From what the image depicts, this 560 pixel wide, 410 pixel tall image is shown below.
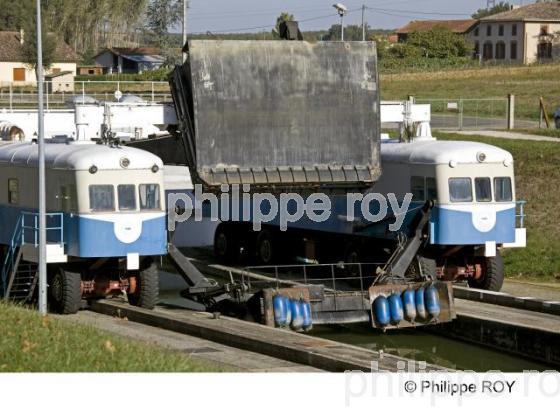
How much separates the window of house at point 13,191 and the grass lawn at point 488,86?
34.9 metres

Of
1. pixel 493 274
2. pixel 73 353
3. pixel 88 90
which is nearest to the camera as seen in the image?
pixel 73 353

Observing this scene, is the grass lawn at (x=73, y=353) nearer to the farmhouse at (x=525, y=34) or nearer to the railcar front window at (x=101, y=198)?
the railcar front window at (x=101, y=198)

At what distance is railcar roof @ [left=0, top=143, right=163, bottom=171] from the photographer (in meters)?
25.3

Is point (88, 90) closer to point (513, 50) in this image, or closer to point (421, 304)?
point (421, 304)

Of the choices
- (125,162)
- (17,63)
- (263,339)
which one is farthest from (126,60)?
(263,339)

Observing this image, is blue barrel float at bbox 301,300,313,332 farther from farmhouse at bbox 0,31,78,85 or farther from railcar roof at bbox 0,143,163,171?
farmhouse at bbox 0,31,78,85

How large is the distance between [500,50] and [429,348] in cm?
10685

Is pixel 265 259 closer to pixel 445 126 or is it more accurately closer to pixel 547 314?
pixel 547 314

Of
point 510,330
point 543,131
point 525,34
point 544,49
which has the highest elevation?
point 525,34

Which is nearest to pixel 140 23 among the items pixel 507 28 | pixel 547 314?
pixel 507 28

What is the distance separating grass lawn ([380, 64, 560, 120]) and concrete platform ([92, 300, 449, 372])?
120 ft

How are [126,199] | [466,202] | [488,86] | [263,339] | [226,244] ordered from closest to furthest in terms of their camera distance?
[263,339] < [126,199] < [466,202] < [226,244] < [488,86]

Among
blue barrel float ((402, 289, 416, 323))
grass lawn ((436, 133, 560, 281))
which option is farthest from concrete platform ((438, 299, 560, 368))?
grass lawn ((436, 133, 560, 281))

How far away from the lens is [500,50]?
129125 millimetres
